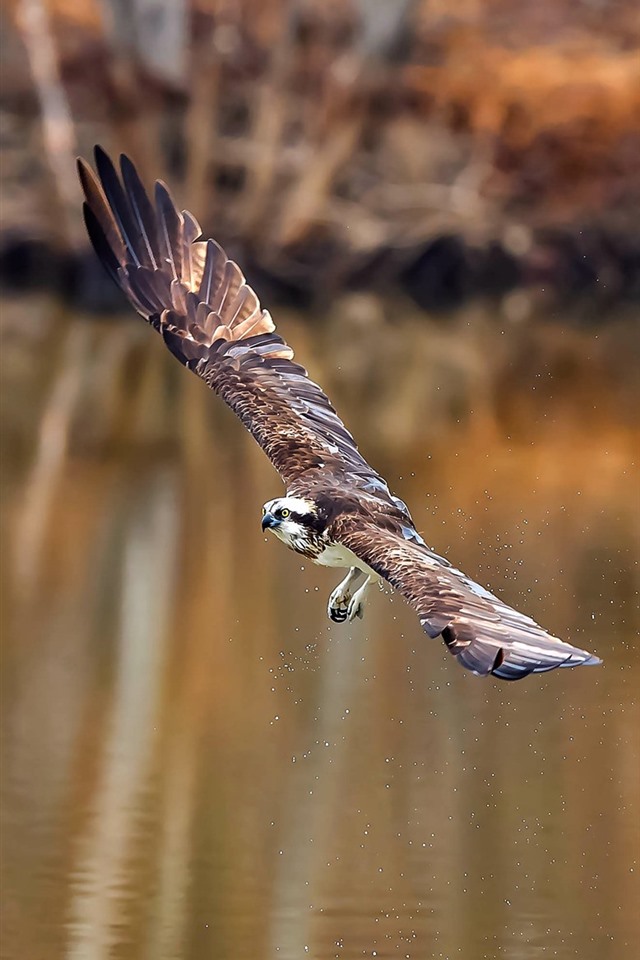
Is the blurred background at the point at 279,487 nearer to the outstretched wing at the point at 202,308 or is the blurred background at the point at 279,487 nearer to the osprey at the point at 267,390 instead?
the osprey at the point at 267,390

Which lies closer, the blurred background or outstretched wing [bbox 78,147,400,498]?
outstretched wing [bbox 78,147,400,498]

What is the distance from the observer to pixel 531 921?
29.9 feet

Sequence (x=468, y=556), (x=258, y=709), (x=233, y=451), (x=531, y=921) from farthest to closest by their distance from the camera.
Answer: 1. (x=233, y=451)
2. (x=468, y=556)
3. (x=258, y=709)
4. (x=531, y=921)

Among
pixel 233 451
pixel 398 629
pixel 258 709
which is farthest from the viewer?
pixel 233 451

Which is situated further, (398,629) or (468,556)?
(468,556)

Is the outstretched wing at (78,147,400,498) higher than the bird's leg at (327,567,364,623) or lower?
higher

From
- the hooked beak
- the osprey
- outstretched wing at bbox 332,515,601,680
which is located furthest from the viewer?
the hooked beak

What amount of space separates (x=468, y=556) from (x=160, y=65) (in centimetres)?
1605

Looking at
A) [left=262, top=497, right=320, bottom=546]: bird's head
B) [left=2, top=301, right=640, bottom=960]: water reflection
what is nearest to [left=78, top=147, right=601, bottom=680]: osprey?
[left=262, top=497, right=320, bottom=546]: bird's head

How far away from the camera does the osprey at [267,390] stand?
25.0 ft

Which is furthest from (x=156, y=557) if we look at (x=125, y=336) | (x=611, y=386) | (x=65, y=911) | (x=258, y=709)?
(x=125, y=336)

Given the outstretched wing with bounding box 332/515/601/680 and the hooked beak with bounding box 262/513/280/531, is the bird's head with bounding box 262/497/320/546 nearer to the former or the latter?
the hooked beak with bounding box 262/513/280/531

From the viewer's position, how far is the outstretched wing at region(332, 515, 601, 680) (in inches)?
232

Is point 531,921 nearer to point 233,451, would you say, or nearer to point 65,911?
point 65,911
